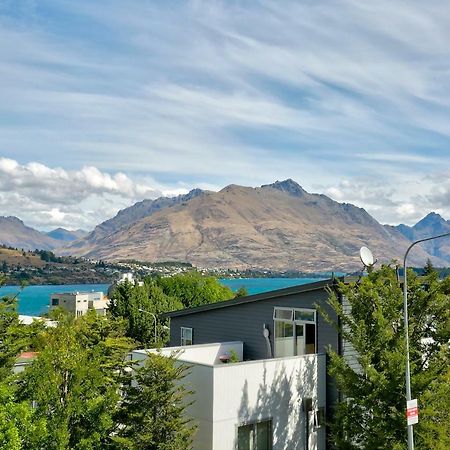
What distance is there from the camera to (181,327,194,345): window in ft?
95.1

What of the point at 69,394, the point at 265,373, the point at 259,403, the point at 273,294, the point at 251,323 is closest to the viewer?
the point at 69,394

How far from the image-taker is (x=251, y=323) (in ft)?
83.1

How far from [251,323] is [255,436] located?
6008mm

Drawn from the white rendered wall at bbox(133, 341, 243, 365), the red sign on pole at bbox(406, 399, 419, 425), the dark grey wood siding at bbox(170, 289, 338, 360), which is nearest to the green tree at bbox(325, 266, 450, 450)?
the red sign on pole at bbox(406, 399, 419, 425)

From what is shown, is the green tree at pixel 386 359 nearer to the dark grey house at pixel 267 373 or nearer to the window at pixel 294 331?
the dark grey house at pixel 267 373

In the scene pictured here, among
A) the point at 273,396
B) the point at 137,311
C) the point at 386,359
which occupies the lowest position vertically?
the point at 273,396

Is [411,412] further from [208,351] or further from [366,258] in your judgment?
[208,351]

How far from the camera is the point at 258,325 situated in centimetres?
2498

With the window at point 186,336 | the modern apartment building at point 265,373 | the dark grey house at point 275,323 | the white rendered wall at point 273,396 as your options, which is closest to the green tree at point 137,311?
the window at point 186,336

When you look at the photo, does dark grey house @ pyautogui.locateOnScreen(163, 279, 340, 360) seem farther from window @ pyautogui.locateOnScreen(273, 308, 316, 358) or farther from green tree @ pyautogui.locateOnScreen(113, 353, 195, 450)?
green tree @ pyautogui.locateOnScreen(113, 353, 195, 450)

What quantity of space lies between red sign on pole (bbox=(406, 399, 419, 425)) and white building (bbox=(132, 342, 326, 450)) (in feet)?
18.1

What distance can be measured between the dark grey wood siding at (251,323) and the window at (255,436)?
13.0ft

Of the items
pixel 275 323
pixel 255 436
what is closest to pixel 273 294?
pixel 275 323

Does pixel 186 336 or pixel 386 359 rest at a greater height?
pixel 186 336
